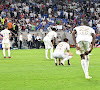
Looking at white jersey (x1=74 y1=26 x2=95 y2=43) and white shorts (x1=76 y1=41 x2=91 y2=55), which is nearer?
white jersey (x1=74 y1=26 x2=95 y2=43)

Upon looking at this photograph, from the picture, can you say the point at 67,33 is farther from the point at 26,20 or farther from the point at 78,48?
the point at 78,48

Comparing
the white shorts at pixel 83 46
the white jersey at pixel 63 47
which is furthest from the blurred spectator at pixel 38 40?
the white shorts at pixel 83 46

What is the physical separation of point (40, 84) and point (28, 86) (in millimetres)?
495

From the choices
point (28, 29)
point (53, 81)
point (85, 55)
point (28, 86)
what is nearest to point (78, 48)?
point (85, 55)

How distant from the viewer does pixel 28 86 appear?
9422 mm

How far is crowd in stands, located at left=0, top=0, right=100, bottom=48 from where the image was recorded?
129ft

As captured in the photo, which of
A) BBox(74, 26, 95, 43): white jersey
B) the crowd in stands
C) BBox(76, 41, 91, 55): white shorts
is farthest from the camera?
the crowd in stands

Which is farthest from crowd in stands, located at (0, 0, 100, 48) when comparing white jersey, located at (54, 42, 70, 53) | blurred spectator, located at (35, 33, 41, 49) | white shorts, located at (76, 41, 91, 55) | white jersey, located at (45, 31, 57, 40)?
white shorts, located at (76, 41, 91, 55)

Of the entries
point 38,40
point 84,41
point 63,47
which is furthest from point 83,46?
point 38,40

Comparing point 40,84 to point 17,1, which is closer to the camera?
point 40,84

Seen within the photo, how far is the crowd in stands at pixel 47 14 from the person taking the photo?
129ft

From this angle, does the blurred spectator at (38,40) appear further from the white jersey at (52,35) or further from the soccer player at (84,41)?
the soccer player at (84,41)

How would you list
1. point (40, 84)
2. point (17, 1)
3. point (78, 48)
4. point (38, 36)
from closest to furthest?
point (40, 84) → point (78, 48) → point (38, 36) → point (17, 1)

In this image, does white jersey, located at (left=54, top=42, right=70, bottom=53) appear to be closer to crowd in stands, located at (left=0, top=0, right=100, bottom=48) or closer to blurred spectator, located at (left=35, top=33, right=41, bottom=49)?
crowd in stands, located at (left=0, top=0, right=100, bottom=48)
